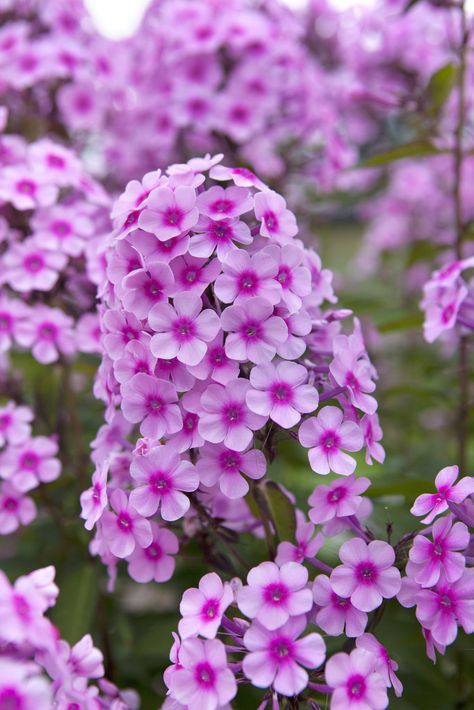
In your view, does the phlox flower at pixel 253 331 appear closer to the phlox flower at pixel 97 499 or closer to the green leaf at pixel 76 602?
the phlox flower at pixel 97 499

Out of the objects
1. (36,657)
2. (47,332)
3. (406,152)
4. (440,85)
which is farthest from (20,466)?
(440,85)

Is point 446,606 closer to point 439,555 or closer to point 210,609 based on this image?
point 439,555

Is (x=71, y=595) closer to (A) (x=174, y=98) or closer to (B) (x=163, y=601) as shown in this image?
(B) (x=163, y=601)

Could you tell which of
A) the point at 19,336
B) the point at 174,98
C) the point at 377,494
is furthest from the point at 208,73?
the point at 377,494

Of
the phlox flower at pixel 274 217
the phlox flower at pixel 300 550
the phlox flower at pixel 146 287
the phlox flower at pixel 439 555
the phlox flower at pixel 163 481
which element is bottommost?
the phlox flower at pixel 300 550

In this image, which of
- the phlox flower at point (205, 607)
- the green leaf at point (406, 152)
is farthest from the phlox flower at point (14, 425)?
the green leaf at point (406, 152)

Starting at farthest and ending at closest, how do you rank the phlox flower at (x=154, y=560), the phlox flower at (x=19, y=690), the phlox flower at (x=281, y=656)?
the phlox flower at (x=154, y=560) < the phlox flower at (x=281, y=656) < the phlox flower at (x=19, y=690)

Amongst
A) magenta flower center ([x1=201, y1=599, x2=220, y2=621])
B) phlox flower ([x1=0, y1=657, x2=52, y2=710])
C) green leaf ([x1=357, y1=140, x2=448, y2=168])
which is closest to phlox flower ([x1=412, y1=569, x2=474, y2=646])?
magenta flower center ([x1=201, y1=599, x2=220, y2=621])

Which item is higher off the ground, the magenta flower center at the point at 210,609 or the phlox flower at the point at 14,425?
the magenta flower center at the point at 210,609
